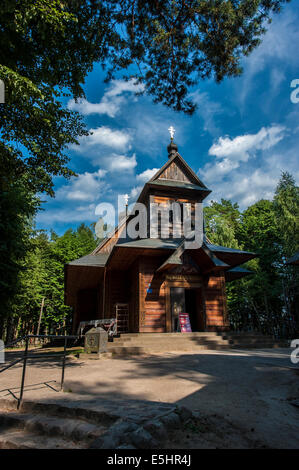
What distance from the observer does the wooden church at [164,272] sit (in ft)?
43.9

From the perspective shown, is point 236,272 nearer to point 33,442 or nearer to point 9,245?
point 9,245

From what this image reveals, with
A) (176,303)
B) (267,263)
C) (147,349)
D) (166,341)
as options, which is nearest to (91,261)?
(176,303)

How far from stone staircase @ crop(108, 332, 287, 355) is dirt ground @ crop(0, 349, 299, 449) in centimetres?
219

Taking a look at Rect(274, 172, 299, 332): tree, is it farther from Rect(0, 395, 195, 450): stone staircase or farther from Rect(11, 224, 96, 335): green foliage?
Rect(11, 224, 96, 335): green foliage

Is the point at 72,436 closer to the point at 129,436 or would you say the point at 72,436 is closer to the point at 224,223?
the point at 129,436

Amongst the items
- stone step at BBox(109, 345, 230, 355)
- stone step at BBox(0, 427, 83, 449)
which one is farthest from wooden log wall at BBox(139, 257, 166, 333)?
stone step at BBox(0, 427, 83, 449)

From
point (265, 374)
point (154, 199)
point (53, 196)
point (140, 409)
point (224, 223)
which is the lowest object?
point (265, 374)

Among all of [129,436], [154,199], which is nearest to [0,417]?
[129,436]

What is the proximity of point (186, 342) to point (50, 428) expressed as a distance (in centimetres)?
865

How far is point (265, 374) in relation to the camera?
5.84 metres

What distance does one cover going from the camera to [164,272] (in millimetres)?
13805

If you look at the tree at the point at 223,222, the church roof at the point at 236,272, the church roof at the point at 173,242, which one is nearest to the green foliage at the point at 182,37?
the church roof at the point at 173,242

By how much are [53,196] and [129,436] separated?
11514mm

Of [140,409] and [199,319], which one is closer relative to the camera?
[140,409]
